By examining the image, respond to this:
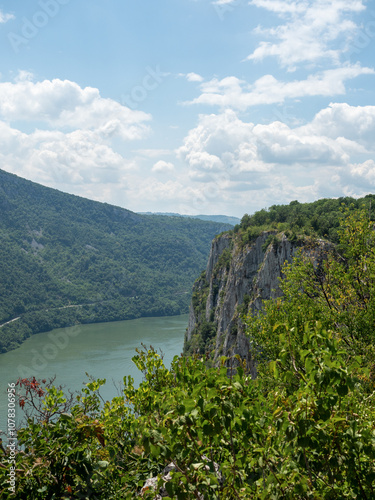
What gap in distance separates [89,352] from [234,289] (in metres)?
35.5

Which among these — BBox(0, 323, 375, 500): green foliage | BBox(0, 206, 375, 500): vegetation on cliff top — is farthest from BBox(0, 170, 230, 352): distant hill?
BBox(0, 323, 375, 500): green foliage

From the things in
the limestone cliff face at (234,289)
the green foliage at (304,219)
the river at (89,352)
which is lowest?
the river at (89,352)

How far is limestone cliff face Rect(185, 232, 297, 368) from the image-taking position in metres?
34.1

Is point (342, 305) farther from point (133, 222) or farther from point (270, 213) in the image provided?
point (133, 222)

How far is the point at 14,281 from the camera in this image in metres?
106

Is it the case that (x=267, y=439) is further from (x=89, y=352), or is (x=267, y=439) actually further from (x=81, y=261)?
(x=81, y=261)

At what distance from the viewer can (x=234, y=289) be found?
142ft

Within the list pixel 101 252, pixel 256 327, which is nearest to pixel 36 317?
pixel 101 252

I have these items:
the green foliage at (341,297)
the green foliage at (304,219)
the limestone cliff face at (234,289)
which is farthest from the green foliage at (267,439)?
the green foliage at (304,219)

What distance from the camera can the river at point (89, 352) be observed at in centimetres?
5234

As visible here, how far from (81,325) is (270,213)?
62.9 meters

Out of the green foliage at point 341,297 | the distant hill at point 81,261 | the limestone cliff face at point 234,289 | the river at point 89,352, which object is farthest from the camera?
the distant hill at point 81,261

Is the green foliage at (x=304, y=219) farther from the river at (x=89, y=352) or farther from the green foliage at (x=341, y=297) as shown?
the river at (x=89, y=352)

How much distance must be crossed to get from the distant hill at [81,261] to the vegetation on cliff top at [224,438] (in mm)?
76585
